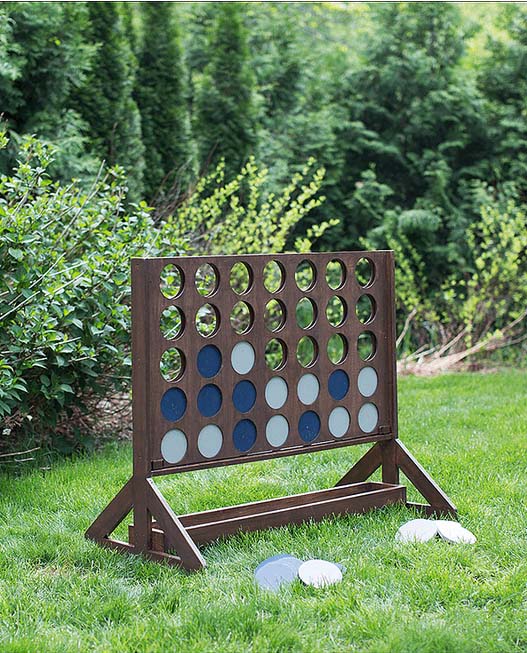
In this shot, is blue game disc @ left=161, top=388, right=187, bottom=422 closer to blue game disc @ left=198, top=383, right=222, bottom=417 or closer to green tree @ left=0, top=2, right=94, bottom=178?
blue game disc @ left=198, top=383, right=222, bottom=417

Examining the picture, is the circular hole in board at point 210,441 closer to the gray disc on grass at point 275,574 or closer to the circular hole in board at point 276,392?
the circular hole in board at point 276,392

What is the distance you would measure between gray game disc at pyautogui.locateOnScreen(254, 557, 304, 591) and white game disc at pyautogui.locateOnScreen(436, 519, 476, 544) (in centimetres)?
69

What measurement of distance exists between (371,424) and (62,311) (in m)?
1.67

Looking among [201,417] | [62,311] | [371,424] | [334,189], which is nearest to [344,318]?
[371,424]

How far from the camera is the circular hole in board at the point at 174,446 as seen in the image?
11.7ft

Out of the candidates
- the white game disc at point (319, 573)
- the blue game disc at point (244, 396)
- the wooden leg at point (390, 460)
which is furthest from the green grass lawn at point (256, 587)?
the blue game disc at point (244, 396)

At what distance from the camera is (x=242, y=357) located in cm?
382

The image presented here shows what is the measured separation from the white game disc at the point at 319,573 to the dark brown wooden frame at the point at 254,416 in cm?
38

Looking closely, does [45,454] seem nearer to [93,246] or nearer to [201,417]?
[93,246]

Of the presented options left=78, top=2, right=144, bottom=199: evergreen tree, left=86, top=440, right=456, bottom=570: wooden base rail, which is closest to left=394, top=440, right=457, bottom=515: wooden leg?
left=86, top=440, right=456, bottom=570: wooden base rail

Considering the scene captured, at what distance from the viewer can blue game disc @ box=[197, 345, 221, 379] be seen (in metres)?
3.70

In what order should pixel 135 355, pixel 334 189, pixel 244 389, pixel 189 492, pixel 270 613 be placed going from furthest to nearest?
pixel 334 189
pixel 189 492
pixel 244 389
pixel 135 355
pixel 270 613

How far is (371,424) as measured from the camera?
4227 mm

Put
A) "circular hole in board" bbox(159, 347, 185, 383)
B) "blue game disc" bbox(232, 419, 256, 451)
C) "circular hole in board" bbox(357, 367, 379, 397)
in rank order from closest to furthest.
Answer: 1. "blue game disc" bbox(232, 419, 256, 451)
2. "circular hole in board" bbox(357, 367, 379, 397)
3. "circular hole in board" bbox(159, 347, 185, 383)
